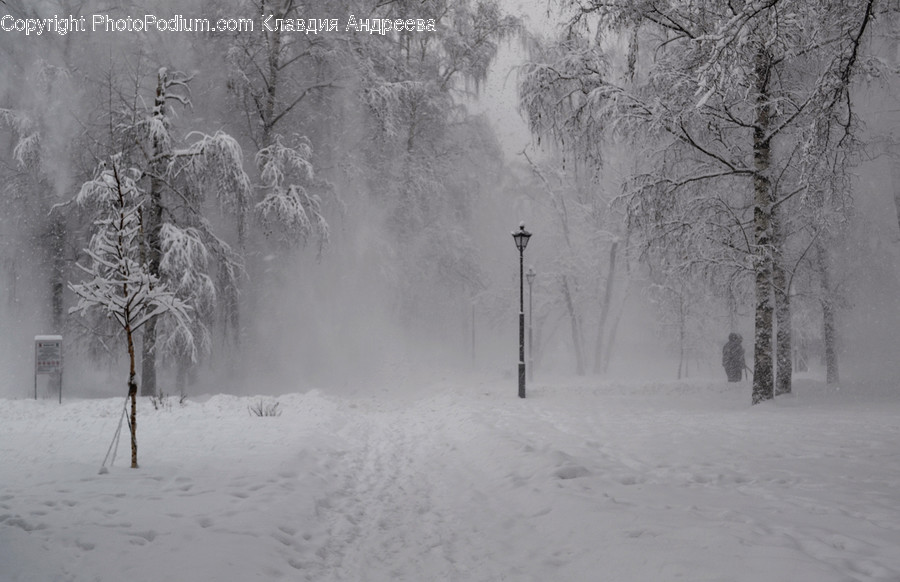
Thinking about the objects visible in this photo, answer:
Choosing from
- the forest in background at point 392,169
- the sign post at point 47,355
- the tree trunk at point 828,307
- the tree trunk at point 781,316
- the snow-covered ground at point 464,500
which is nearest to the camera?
the snow-covered ground at point 464,500

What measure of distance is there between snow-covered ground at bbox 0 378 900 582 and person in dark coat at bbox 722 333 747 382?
777 cm

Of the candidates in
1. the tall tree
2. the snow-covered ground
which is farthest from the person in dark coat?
the snow-covered ground

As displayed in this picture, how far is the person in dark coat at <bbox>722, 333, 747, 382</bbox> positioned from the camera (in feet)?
58.2

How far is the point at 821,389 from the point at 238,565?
1457 cm

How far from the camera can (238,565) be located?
3828 millimetres

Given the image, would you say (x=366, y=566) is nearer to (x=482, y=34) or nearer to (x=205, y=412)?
(x=205, y=412)

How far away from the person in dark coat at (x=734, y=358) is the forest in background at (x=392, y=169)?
52.1 inches

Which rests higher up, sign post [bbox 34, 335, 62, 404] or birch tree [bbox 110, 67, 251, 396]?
birch tree [bbox 110, 67, 251, 396]

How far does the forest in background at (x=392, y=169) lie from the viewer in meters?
10.1

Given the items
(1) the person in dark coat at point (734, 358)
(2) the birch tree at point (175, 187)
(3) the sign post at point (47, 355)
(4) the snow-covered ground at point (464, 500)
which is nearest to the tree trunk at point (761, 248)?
(4) the snow-covered ground at point (464, 500)

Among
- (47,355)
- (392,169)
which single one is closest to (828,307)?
(392,169)

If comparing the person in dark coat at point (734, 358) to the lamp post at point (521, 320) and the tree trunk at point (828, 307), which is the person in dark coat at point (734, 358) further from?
the lamp post at point (521, 320)

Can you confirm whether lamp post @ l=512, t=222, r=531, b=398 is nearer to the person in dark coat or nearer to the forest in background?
the forest in background

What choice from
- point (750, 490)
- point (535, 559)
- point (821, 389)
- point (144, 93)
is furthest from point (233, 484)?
point (144, 93)
